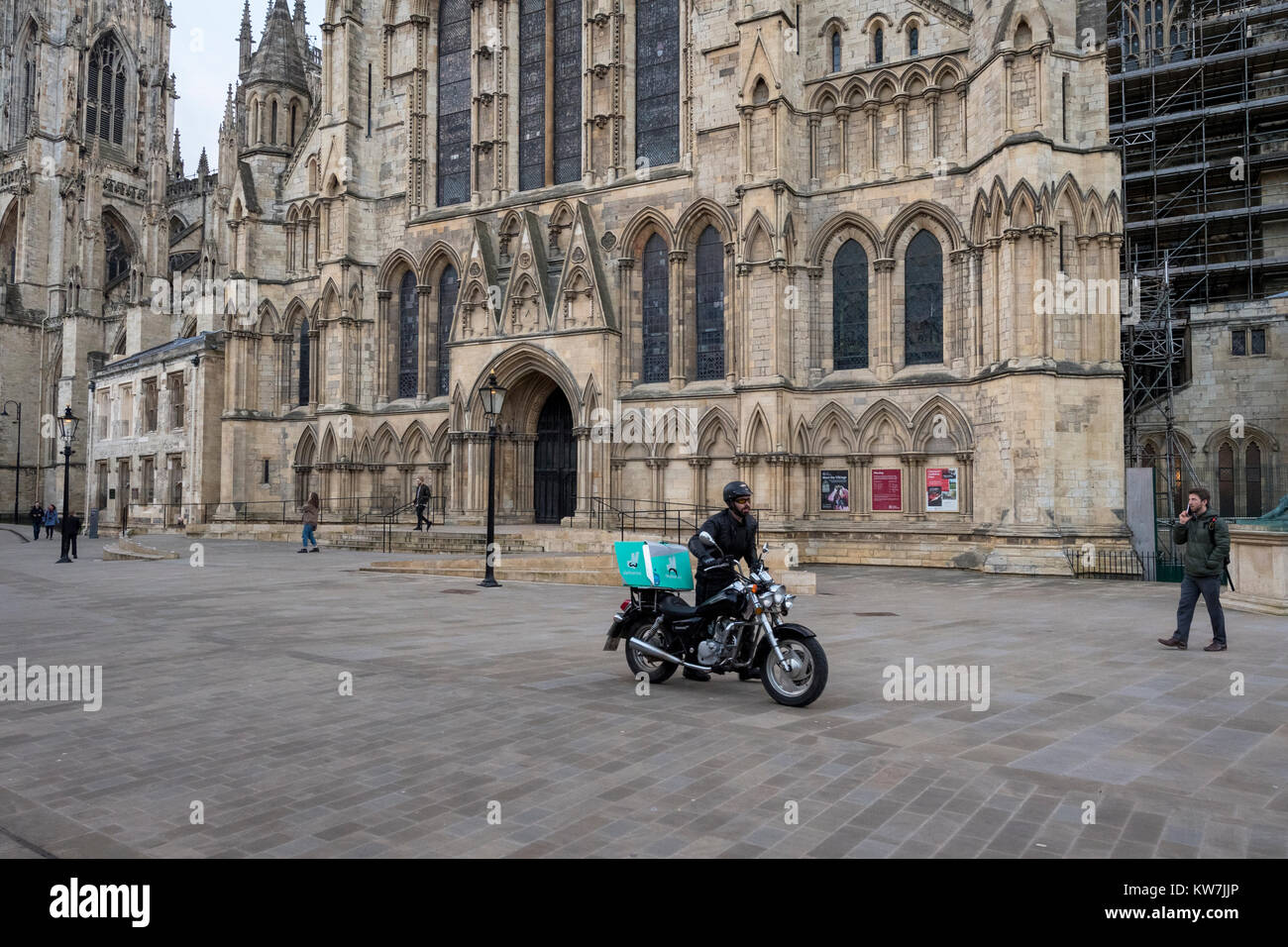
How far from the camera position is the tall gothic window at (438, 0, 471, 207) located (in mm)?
31953

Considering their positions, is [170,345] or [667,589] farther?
[170,345]

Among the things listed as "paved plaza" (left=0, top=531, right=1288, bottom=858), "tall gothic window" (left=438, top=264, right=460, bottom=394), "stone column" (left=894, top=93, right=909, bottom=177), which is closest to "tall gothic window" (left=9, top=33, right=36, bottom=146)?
"tall gothic window" (left=438, top=264, right=460, bottom=394)

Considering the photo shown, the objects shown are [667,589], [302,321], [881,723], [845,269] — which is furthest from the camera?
[302,321]

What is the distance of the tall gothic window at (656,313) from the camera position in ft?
91.0

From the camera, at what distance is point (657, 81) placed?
28344mm

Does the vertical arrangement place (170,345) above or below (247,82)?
below

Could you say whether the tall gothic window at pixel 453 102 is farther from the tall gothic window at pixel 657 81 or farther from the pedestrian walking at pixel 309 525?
the pedestrian walking at pixel 309 525

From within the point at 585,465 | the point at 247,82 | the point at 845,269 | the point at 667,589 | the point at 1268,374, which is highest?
the point at 247,82

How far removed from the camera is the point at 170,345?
4103 centimetres

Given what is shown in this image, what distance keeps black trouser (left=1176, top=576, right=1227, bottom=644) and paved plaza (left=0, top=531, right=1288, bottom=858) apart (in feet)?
1.12

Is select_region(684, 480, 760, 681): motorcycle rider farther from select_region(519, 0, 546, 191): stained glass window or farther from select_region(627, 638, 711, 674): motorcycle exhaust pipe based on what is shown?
select_region(519, 0, 546, 191): stained glass window
